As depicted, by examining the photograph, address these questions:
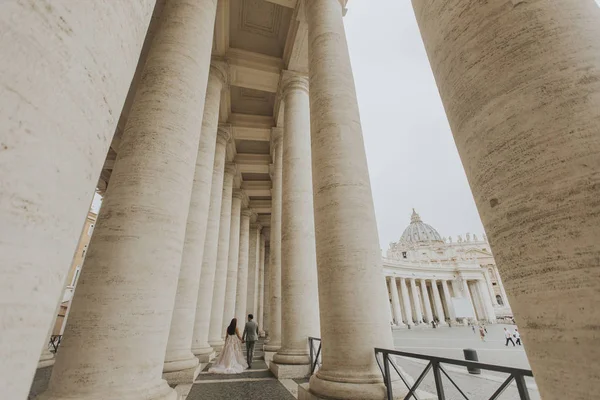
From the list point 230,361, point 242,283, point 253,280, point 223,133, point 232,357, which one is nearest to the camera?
point 230,361

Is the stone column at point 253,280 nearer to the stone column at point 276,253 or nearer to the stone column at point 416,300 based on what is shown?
the stone column at point 276,253

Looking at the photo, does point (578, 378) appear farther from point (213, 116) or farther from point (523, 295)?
point (213, 116)

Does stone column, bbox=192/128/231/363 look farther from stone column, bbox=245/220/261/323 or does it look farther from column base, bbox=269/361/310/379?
stone column, bbox=245/220/261/323

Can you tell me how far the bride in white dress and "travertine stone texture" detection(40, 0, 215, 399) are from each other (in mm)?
12252

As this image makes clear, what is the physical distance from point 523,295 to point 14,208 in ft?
15.7

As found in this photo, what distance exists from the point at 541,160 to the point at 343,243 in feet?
23.1

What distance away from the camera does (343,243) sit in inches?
390

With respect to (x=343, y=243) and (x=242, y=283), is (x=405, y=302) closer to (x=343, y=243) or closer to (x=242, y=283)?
(x=242, y=283)

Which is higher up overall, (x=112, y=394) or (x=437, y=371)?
(x=437, y=371)

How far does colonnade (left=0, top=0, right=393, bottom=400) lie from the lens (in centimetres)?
262

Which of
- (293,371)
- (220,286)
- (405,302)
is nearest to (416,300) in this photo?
(405,302)

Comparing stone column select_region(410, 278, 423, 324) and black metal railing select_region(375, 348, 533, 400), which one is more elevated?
stone column select_region(410, 278, 423, 324)

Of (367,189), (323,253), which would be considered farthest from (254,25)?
(323,253)

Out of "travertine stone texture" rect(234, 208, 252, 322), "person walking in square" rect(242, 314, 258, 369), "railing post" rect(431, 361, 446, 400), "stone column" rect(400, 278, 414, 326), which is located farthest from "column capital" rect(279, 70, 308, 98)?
"stone column" rect(400, 278, 414, 326)
